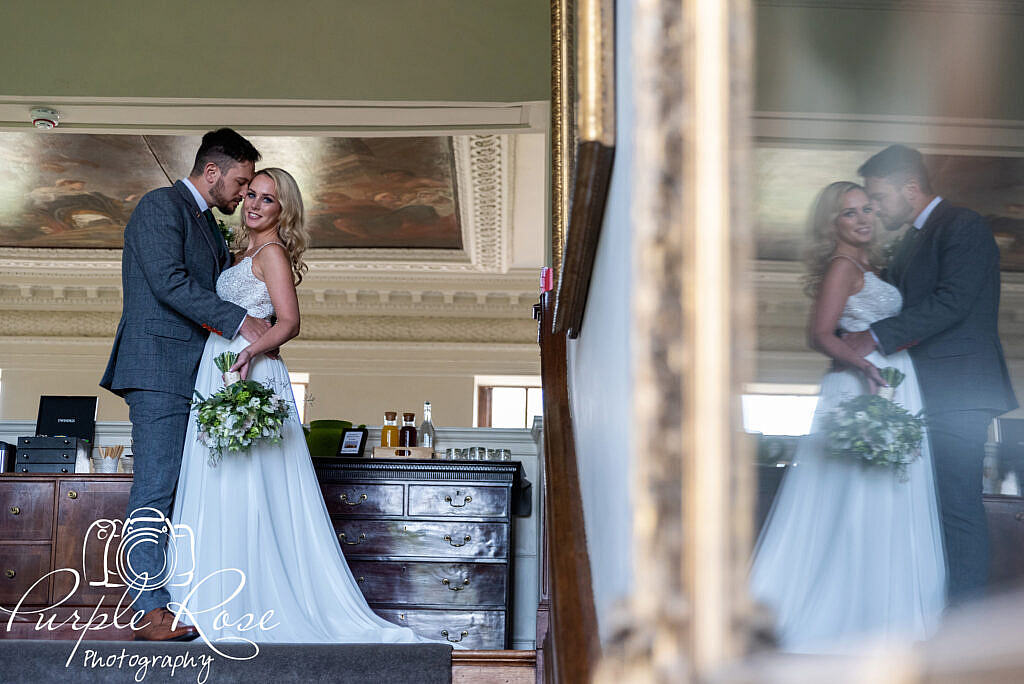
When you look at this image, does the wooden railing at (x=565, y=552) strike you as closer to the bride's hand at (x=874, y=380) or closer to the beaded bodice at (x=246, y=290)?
the bride's hand at (x=874, y=380)

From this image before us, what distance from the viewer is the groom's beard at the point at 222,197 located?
171 inches

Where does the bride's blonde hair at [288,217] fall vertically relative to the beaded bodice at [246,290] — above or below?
above

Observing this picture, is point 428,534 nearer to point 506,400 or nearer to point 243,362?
point 243,362

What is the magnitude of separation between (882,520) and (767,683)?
12 cm

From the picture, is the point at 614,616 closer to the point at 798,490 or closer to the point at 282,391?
the point at 798,490

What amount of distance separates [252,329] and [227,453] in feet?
1.63

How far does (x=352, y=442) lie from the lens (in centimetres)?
647

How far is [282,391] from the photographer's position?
4270 mm

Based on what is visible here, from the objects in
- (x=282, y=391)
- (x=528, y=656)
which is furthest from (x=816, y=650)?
(x=282, y=391)

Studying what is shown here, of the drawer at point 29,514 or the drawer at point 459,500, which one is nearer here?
the drawer at point 29,514

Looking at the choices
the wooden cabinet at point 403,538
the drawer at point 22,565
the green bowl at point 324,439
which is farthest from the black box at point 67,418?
the green bowl at point 324,439

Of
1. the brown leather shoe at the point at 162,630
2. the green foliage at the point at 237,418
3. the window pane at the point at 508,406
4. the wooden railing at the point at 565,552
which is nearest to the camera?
the wooden railing at the point at 565,552

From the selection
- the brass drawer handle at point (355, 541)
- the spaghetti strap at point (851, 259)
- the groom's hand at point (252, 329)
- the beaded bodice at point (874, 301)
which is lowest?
the brass drawer handle at point (355, 541)

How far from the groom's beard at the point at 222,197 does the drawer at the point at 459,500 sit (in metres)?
2.03
